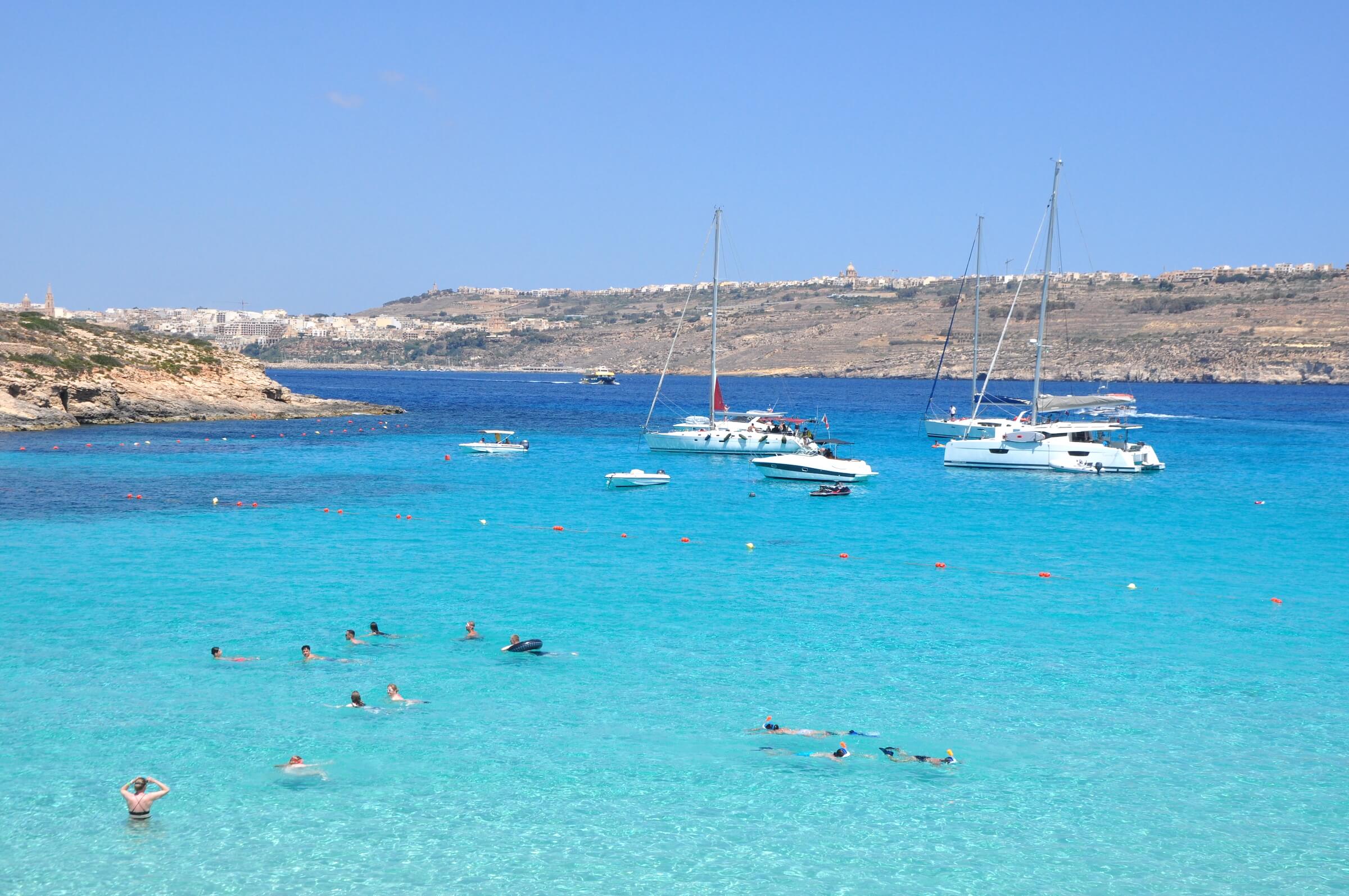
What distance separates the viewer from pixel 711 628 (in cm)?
2747

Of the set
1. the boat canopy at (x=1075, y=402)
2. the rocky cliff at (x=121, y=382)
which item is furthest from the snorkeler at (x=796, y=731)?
the rocky cliff at (x=121, y=382)

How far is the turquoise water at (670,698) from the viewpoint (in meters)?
16.0

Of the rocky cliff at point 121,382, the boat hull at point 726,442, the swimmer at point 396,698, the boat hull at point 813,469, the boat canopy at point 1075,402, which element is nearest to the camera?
the swimmer at point 396,698

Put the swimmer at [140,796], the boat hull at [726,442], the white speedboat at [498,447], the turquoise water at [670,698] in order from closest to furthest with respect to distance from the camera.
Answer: the turquoise water at [670,698]
the swimmer at [140,796]
the boat hull at [726,442]
the white speedboat at [498,447]

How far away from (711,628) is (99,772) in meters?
13.4

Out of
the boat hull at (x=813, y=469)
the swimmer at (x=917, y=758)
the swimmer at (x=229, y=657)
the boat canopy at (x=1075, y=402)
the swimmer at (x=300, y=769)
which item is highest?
the boat canopy at (x=1075, y=402)

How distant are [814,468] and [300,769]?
41233mm

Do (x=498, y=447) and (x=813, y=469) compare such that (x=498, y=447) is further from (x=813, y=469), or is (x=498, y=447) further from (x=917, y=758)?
(x=917, y=758)

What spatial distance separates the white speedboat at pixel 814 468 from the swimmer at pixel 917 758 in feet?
124

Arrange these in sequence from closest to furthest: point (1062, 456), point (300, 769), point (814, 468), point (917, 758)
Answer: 1. point (300, 769)
2. point (917, 758)
3. point (814, 468)
4. point (1062, 456)

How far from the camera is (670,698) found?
22.3 meters

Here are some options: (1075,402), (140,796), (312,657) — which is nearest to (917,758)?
(140,796)

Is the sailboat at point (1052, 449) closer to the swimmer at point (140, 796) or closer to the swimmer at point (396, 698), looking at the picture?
the swimmer at point (396, 698)

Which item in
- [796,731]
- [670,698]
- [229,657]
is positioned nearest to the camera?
[796,731]
